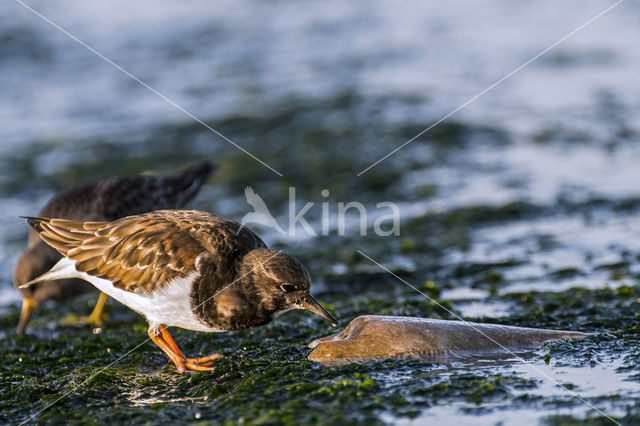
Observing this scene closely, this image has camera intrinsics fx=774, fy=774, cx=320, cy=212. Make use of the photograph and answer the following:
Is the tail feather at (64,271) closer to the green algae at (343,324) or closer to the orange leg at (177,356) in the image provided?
the green algae at (343,324)

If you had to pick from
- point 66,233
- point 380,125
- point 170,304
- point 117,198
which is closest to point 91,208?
point 117,198

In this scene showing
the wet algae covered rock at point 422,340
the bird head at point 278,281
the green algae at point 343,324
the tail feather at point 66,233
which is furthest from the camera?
the tail feather at point 66,233

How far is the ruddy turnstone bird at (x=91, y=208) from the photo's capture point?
22.1 ft

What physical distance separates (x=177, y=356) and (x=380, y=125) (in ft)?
22.6

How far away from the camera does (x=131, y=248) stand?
16.9ft

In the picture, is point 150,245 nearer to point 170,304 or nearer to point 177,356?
point 170,304

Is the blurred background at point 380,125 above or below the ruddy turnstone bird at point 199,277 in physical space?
above

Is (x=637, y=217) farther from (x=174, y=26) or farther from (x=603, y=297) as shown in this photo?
(x=174, y=26)

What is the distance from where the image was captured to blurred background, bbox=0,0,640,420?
7289 millimetres

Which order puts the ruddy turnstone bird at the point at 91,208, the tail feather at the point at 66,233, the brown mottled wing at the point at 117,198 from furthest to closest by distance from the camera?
the brown mottled wing at the point at 117,198 < the ruddy turnstone bird at the point at 91,208 < the tail feather at the point at 66,233

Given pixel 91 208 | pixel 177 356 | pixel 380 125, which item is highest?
pixel 380 125

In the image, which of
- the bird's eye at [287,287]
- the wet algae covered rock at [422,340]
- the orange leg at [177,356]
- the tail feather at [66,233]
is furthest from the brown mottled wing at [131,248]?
the wet algae covered rock at [422,340]

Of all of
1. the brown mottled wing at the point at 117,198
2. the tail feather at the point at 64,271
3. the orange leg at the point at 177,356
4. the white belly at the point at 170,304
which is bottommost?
the orange leg at the point at 177,356

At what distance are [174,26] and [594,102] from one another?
955 centimetres
